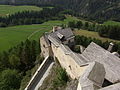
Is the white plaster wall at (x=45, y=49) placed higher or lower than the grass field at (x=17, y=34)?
higher

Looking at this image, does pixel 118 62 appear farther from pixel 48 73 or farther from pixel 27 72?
pixel 27 72

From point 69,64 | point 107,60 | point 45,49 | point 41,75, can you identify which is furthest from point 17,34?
point 107,60

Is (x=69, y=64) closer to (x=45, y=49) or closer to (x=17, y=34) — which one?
(x=45, y=49)

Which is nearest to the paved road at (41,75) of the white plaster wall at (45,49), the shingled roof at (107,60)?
the white plaster wall at (45,49)

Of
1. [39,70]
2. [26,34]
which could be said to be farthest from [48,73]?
[26,34]

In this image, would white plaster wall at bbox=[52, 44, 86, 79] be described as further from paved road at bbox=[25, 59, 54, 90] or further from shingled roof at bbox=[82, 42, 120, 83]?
shingled roof at bbox=[82, 42, 120, 83]

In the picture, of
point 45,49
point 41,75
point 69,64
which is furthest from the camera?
point 45,49

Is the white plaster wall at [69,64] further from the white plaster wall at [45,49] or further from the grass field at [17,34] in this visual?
the grass field at [17,34]
